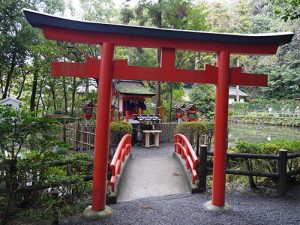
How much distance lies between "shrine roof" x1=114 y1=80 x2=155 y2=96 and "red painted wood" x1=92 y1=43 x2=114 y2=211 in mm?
10759

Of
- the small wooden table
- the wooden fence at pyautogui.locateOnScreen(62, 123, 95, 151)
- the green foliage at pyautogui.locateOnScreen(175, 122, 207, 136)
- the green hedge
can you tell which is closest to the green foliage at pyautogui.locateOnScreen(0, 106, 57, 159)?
the wooden fence at pyautogui.locateOnScreen(62, 123, 95, 151)

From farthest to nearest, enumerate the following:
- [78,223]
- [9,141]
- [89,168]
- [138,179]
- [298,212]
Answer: [138,179], [89,168], [298,212], [78,223], [9,141]

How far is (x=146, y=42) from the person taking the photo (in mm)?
4734

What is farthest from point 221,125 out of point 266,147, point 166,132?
point 166,132

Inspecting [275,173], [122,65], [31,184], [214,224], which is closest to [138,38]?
[122,65]

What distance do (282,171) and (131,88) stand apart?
11.7 metres

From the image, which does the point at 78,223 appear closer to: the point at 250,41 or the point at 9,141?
the point at 9,141

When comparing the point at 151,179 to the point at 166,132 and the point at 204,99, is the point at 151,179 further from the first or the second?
the point at 204,99

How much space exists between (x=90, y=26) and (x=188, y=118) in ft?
36.1

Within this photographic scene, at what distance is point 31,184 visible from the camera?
4.58 meters

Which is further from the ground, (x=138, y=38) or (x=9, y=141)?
(x=138, y=38)

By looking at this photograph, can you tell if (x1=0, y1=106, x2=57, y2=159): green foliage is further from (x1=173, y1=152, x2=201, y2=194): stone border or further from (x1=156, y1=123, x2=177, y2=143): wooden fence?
(x1=156, y1=123, x2=177, y2=143): wooden fence

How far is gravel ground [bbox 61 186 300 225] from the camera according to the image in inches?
177

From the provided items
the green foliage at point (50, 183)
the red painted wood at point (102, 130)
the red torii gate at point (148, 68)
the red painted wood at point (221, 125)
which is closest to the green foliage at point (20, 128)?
the green foliage at point (50, 183)
